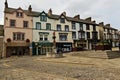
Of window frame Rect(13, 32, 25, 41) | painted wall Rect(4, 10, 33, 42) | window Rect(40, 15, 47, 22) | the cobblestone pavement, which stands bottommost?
the cobblestone pavement

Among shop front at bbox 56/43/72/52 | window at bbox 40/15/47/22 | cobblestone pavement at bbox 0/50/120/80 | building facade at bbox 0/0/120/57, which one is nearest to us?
cobblestone pavement at bbox 0/50/120/80

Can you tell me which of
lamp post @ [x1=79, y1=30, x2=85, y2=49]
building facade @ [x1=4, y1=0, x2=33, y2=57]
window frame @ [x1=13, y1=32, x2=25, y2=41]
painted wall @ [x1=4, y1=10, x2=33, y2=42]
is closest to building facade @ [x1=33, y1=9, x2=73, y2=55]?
painted wall @ [x1=4, y1=10, x2=33, y2=42]

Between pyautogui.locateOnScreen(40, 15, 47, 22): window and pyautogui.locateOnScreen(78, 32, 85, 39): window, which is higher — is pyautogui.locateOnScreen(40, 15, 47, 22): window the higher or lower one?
the higher one

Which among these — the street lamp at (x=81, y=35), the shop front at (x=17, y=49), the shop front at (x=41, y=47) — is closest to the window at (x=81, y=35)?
the street lamp at (x=81, y=35)

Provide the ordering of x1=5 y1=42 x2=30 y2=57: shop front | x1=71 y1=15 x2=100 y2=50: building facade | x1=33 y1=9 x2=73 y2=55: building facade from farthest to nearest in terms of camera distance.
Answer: x1=71 y1=15 x2=100 y2=50: building facade < x1=33 y1=9 x2=73 y2=55: building facade < x1=5 y1=42 x2=30 y2=57: shop front

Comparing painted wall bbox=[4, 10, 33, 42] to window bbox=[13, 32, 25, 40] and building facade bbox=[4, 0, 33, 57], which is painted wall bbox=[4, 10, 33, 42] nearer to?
building facade bbox=[4, 0, 33, 57]

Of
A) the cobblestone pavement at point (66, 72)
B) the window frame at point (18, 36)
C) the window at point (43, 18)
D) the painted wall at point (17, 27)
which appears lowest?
the cobblestone pavement at point (66, 72)

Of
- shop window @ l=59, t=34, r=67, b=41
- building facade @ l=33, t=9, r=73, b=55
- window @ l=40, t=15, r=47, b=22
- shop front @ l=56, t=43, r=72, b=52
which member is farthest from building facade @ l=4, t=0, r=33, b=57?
shop window @ l=59, t=34, r=67, b=41

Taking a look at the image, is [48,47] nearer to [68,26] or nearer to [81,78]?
[68,26]

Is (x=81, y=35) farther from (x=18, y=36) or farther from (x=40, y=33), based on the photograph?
(x=18, y=36)

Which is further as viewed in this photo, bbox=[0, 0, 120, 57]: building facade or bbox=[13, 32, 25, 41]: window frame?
bbox=[13, 32, 25, 41]: window frame

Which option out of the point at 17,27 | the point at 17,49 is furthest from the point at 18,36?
the point at 17,49

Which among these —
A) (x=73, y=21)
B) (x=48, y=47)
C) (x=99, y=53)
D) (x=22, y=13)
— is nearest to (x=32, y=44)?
(x=48, y=47)

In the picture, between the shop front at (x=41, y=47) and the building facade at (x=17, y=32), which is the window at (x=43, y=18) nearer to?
the building facade at (x=17, y=32)
